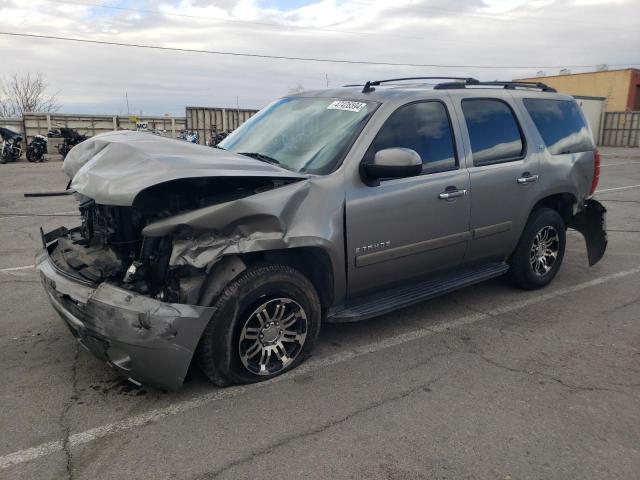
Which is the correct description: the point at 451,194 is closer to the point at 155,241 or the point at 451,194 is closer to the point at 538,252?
the point at 538,252

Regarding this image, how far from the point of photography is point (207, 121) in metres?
27.3

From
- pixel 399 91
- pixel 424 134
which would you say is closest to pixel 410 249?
pixel 424 134

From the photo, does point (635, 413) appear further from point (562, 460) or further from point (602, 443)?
point (562, 460)

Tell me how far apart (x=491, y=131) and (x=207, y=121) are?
24.5 m

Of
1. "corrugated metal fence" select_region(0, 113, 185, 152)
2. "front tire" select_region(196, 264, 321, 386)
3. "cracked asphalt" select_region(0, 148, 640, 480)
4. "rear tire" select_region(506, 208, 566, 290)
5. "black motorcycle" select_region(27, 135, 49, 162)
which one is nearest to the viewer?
"cracked asphalt" select_region(0, 148, 640, 480)

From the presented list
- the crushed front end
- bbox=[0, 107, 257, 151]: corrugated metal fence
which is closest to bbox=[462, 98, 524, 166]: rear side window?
the crushed front end

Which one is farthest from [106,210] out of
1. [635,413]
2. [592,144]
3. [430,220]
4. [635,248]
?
[635,248]

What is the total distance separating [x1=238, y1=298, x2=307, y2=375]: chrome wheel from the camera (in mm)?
3338

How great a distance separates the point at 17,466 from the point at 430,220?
10.0ft

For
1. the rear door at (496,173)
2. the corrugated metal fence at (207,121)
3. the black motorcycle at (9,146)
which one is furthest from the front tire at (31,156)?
the rear door at (496,173)

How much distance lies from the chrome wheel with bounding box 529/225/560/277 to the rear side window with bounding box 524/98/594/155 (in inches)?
31.3

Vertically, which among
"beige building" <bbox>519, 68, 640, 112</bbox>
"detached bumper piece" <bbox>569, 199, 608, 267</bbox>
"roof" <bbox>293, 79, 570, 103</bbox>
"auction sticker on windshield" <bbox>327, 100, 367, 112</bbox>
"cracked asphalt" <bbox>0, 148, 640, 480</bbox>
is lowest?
"cracked asphalt" <bbox>0, 148, 640, 480</bbox>

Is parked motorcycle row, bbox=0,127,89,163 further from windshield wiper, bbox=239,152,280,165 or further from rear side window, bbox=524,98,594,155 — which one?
rear side window, bbox=524,98,594,155

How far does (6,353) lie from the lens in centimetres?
384
